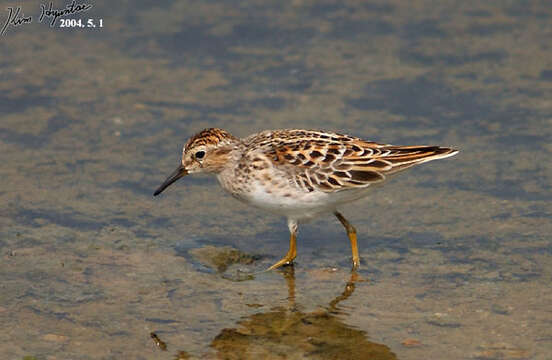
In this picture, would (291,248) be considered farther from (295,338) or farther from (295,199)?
(295,338)

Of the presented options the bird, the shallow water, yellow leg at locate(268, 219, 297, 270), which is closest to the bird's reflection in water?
the shallow water

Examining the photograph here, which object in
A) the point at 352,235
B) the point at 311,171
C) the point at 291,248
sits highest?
the point at 311,171

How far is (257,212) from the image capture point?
11.5 meters

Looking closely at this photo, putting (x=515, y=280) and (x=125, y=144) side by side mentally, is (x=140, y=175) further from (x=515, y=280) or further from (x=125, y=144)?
(x=515, y=280)

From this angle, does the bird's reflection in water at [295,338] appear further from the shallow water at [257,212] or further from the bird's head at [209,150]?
the bird's head at [209,150]

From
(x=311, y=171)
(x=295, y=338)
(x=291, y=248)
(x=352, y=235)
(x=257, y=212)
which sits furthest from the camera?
(x=257, y=212)

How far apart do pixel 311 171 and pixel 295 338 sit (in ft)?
6.61

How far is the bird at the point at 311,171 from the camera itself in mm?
9805

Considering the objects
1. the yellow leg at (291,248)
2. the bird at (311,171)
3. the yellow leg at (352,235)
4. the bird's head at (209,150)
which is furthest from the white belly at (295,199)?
the bird's head at (209,150)

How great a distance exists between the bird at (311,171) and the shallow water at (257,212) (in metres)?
0.69

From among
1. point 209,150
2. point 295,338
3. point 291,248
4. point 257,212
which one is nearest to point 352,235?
point 291,248

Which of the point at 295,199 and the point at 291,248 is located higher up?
the point at 295,199

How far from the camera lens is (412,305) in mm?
9125

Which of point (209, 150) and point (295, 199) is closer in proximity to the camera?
point (295, 199)
